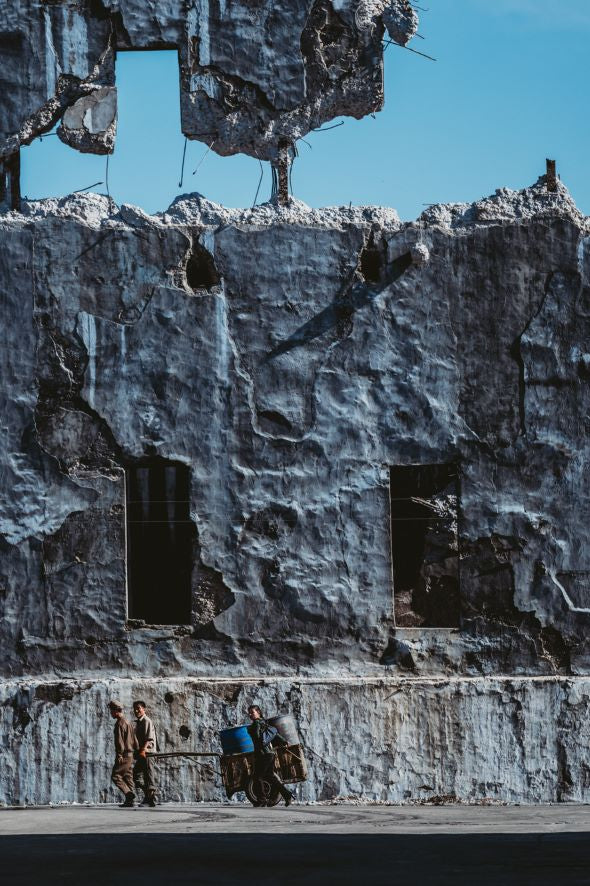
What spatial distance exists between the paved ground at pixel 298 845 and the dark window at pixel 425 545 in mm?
1430

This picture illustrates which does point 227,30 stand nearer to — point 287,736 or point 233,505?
point 233,505

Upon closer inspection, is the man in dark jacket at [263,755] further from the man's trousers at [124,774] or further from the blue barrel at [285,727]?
the man's trousers at [124,774]

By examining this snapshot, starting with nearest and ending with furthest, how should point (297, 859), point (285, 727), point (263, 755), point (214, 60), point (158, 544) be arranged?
point (297, 859), point (263, 755), point (285, 727), point (158, 544), point (214, 60)

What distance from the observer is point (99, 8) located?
10562mm

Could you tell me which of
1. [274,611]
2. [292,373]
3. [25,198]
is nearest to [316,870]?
[274,611]

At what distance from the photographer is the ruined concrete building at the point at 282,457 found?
10023 millimetres

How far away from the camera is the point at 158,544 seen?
33.6ft

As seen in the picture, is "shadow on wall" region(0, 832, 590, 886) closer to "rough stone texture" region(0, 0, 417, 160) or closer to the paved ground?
the paved ground

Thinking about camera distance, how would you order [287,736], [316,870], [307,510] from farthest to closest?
[307,510] → [287,736] → [316,870]

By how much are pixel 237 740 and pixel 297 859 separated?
10.3 feet

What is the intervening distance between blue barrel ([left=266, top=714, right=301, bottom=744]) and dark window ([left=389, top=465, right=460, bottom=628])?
3.88 feet

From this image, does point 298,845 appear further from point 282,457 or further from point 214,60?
point 214,60

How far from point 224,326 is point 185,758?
304 centimetres

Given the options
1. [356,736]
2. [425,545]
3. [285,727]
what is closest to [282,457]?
[425,545]
